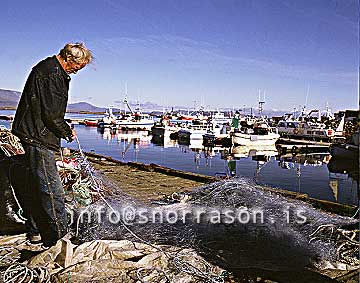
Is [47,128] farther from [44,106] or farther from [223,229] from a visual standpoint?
[223,229]

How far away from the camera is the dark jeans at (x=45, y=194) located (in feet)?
10.1

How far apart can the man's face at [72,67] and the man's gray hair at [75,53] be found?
0.03m

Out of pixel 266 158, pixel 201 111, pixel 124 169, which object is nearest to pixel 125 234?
pixel 124 169

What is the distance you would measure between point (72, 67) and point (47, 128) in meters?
0.51

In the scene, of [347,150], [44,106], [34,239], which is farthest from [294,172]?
[44,106]

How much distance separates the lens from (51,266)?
2.77 m

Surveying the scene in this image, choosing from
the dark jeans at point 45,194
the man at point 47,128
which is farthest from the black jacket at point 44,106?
the dark jeans at point 45,194

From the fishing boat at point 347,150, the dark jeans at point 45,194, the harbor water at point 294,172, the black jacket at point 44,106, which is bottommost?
the harbor water at point 294,172

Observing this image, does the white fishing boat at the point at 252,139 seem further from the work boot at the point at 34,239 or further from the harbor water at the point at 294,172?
the work boot at the point at 34,239

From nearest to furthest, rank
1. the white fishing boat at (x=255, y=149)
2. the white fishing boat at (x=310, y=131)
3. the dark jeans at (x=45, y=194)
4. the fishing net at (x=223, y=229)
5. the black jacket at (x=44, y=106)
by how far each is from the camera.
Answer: the black jacket at (x=44, y=106)
the dark jeans at (x=45, y=194)
the fishing net at (x=223, y=229)
the white fishing boat at (x=255, y=149)
the white fishing boat at (x=310, y=131)

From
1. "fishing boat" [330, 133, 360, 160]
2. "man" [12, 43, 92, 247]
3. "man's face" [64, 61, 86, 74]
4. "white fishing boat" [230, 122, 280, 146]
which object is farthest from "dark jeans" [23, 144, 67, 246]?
"white fishing boat" [230, 122, 280, 146]

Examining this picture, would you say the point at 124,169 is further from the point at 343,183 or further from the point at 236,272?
the point at 343,183

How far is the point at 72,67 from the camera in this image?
3.07 metres

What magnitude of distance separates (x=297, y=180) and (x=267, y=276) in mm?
13277
